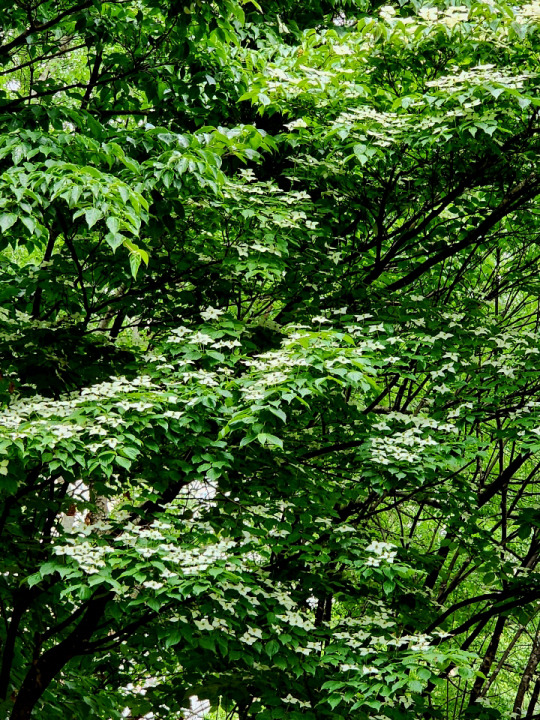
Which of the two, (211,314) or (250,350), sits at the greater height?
(211,314)

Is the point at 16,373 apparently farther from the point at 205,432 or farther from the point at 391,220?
the point at 391,220

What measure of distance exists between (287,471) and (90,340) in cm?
163

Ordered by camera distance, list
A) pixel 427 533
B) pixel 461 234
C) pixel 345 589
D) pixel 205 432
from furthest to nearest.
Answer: pixel 427 533
pixel 461 234
pixel 345 589
pixel 205 432

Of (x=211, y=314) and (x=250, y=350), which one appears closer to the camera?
(x=211, y=314)

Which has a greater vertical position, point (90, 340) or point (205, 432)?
point (90, 340)

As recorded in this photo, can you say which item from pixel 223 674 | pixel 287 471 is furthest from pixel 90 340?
pixel 223 674

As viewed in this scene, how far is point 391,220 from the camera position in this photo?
6051 mm

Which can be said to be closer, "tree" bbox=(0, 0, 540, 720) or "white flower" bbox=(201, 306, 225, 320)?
"tree" bbox=(0, 0, 540, 720)

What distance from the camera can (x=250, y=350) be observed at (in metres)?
5.03

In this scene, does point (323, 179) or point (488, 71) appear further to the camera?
point (323, 179)

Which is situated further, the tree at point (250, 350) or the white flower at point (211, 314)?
the white flower at point (211, 314)

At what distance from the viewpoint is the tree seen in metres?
4.00

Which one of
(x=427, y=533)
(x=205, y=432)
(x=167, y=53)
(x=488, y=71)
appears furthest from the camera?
(x=427, y=533)

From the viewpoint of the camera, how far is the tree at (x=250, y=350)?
13.1 ft
